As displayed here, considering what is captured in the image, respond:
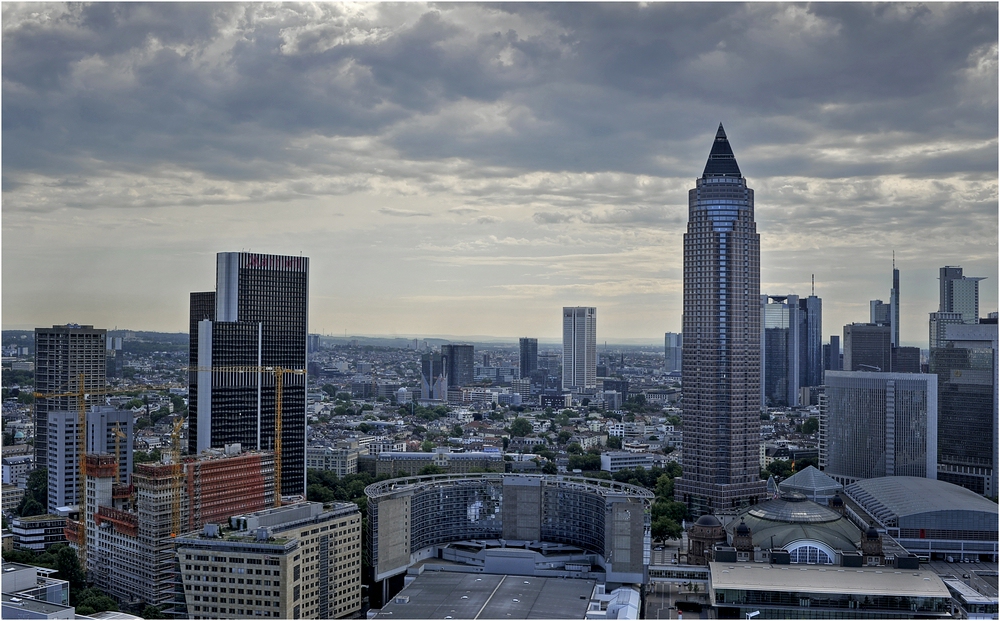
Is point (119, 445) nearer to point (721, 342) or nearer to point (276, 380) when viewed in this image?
point (276, 380)

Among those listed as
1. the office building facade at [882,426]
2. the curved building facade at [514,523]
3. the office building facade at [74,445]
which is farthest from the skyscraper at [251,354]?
the office building facade at [882,426]

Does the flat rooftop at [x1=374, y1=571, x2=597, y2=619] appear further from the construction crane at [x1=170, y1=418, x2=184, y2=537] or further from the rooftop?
the rooftop

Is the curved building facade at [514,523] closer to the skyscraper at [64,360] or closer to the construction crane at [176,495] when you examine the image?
the construction crane at [176,495]

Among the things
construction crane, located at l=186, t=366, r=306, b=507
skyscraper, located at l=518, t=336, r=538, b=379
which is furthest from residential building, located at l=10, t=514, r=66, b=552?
skyscraper, located at l=518, t=336, r=538, b=379

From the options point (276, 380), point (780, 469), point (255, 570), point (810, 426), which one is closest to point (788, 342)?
point (810, 426)

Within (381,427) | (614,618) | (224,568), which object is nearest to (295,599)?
(224,568)
